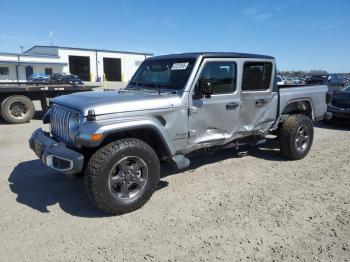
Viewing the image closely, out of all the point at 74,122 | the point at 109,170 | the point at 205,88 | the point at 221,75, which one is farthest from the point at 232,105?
the point at 74,122

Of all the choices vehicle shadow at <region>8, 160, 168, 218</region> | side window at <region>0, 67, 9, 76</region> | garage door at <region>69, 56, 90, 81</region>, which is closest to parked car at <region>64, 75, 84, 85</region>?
vehicle shadow at <region>8, 160, 168, 218</region>

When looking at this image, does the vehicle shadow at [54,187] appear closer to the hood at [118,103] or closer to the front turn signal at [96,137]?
the front turn signal at [96,137]

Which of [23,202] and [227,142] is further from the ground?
[227,142]

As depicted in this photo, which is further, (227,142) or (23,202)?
(227,142)

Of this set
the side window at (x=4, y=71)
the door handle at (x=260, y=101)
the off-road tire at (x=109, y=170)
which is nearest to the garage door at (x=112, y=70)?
the side window at (x=4, y=71)

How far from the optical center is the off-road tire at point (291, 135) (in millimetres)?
5598

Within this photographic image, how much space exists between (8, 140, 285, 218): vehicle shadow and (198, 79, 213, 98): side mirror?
145cm

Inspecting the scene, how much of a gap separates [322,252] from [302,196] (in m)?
1.32

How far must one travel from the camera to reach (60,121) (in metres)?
3.98

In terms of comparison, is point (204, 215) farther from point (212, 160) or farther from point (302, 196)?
point (212, 160)

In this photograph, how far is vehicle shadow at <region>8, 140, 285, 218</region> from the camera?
12.7 feet

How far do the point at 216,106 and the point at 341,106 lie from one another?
6.84m

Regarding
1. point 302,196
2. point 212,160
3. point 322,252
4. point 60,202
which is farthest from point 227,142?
point 60,202

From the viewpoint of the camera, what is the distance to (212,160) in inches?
226
